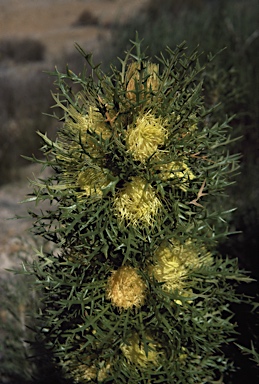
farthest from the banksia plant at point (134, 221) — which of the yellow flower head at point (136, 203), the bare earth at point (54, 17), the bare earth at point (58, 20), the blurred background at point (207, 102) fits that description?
the bare earth at point (54, 17)

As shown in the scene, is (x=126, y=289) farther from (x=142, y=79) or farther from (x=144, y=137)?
(x=142, y=79)

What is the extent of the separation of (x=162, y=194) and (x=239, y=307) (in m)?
1.36

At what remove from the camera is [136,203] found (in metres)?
1.73

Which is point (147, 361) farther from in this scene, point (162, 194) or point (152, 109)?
point (152, 109)

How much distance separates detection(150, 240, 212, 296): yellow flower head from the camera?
6.10ft

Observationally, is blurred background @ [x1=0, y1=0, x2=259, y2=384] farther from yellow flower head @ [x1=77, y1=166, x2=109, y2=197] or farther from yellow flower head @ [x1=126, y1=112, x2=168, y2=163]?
yellow flower head @ [x1=77, y1=166, x2=109, y2=197]

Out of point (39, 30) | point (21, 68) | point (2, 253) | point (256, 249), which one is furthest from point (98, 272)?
point (39, 30)

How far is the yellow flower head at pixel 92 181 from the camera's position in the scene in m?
1.75

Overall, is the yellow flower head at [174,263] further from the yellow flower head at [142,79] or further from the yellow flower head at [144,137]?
the yellow flower head at [142,79]

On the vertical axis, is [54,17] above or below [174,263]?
below

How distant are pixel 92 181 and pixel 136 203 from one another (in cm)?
16

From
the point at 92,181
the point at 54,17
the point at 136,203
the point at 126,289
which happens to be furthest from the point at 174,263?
the point at 54,17

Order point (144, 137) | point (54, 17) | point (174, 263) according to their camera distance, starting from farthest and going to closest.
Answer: point (54, 17), point (174, 263), point (144, 137)

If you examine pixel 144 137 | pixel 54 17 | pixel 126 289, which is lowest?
pixel 54 17
